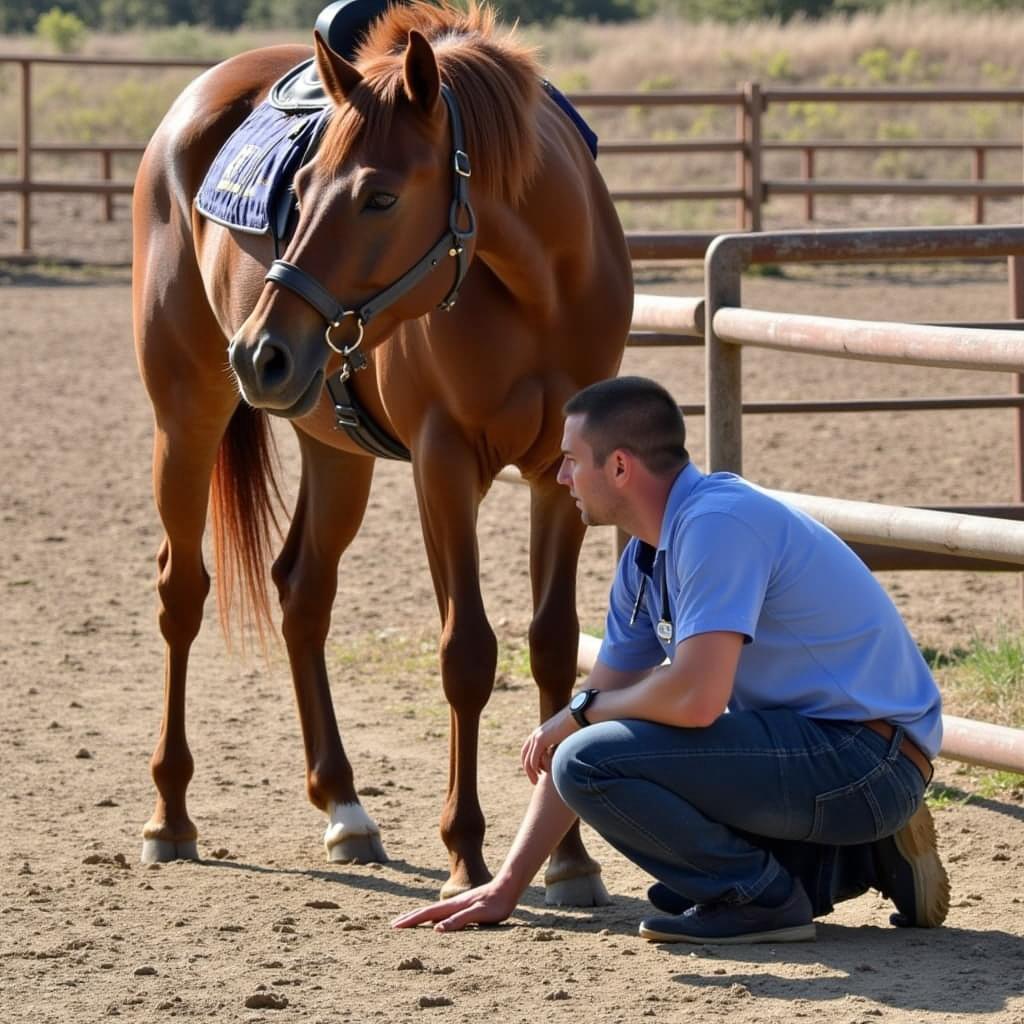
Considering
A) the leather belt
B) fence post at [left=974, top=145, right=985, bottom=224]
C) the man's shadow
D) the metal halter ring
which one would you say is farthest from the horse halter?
fence post at [left=974, top=145, right=985, bottom=224]

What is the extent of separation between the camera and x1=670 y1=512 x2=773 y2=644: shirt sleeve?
2.97m

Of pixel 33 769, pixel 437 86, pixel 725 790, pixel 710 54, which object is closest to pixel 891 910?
pixel 725 790

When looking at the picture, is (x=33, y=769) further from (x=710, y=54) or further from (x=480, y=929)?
(x=710, y=54)

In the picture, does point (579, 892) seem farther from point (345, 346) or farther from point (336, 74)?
point (336, 74)

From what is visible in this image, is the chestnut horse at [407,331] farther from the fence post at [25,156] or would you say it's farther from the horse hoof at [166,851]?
the fence post at [25,156]

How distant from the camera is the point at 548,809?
10.8 feet

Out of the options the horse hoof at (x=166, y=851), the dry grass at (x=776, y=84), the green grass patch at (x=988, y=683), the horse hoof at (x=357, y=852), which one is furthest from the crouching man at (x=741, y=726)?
the dry grass at (x=776, y=84)

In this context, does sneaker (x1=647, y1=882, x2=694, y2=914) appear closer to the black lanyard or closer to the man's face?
the black lanyard

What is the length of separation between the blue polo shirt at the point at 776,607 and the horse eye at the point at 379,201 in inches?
30.4

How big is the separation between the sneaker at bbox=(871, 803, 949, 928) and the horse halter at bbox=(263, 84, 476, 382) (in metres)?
1.34

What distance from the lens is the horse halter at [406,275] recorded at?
3.29 meters

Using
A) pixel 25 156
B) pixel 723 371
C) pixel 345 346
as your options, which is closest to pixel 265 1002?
pixel 345 346

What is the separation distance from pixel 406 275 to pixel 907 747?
1.29 m

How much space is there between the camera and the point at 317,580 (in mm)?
4758
